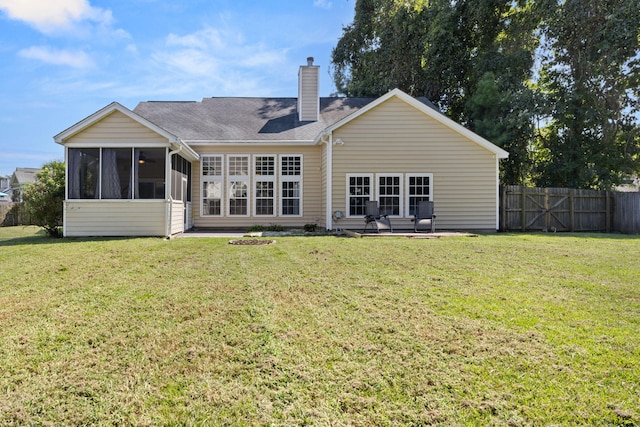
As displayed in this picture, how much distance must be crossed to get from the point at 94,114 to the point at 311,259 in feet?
25.2

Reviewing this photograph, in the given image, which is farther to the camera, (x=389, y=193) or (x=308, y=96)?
(x=308, y=96)

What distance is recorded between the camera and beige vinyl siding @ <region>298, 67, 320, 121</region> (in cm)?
1513

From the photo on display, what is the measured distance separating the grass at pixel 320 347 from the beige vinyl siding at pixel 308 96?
11.1 meters

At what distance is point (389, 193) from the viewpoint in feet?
40.1

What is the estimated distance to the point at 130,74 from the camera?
12.7 m

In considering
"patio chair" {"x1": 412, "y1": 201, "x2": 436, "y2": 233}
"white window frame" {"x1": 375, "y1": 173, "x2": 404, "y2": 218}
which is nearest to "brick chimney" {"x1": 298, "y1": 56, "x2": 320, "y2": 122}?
"white window frame" {"x1": 375, "y1": 173, "x2": 404, "y2": 218}

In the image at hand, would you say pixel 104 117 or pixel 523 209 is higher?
pixel 104 117

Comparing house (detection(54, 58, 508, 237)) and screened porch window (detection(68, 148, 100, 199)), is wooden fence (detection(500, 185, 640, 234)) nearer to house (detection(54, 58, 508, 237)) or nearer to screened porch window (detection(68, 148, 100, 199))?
house (detection(54, 58, 508, 237))

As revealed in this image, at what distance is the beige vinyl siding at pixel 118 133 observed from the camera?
32.0 ft

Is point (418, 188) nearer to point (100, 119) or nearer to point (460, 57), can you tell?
point (100, 119)

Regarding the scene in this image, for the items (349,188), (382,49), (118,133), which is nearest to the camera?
(118,133)

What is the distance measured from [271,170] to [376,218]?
4504mm

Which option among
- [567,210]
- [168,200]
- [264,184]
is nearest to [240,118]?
[264,184]

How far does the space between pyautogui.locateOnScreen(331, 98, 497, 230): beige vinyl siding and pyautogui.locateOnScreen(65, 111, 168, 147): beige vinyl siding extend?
570 centimetres
